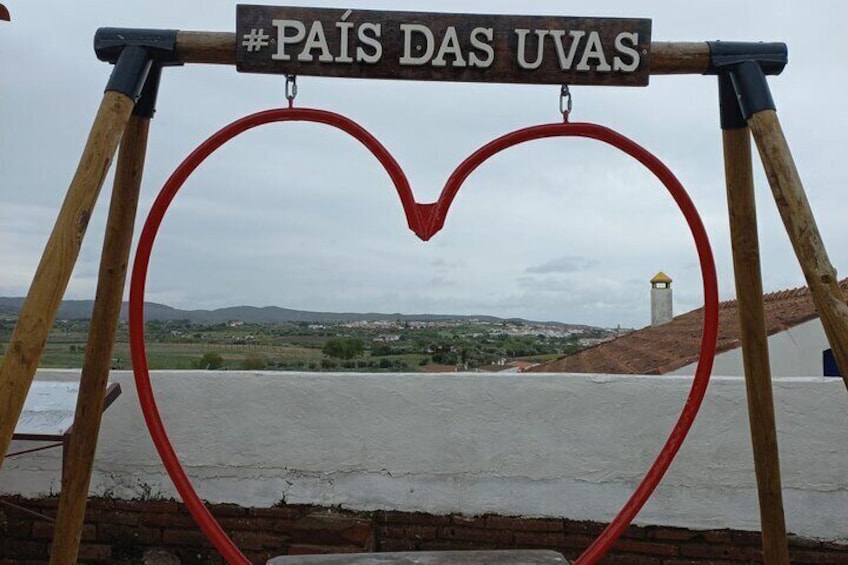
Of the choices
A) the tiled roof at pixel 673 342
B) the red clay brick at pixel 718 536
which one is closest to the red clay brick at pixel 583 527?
the red clay brick at pixel 718 536

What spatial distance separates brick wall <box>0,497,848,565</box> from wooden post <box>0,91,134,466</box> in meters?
2.03

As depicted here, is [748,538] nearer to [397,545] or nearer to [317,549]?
[397,545]

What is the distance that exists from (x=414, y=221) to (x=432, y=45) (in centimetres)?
71

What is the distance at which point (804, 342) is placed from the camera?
22.5 feet

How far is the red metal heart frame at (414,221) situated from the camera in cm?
321

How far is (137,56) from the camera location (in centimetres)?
304

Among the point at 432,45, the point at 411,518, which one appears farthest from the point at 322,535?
the point at 432,45

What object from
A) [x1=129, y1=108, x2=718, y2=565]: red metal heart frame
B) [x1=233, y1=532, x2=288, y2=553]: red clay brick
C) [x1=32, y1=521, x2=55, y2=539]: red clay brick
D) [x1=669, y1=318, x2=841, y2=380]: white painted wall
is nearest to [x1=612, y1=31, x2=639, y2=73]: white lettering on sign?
[x1=129, y1=108, x2=718, y2=565]: red metal heart frame

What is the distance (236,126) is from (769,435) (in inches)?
105

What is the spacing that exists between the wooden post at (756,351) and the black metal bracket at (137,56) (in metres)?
2.39

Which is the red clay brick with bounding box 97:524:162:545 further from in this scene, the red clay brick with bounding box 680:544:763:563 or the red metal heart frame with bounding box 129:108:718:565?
the red clay brick with bounding box 680:544:763:563

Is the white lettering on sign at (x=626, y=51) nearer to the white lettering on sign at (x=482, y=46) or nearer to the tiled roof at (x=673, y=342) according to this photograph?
the white lettering on sign at (x=482, y=46)

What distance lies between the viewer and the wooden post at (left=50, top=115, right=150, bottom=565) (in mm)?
3244

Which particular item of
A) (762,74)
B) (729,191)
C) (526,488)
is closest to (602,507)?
(526,488)
